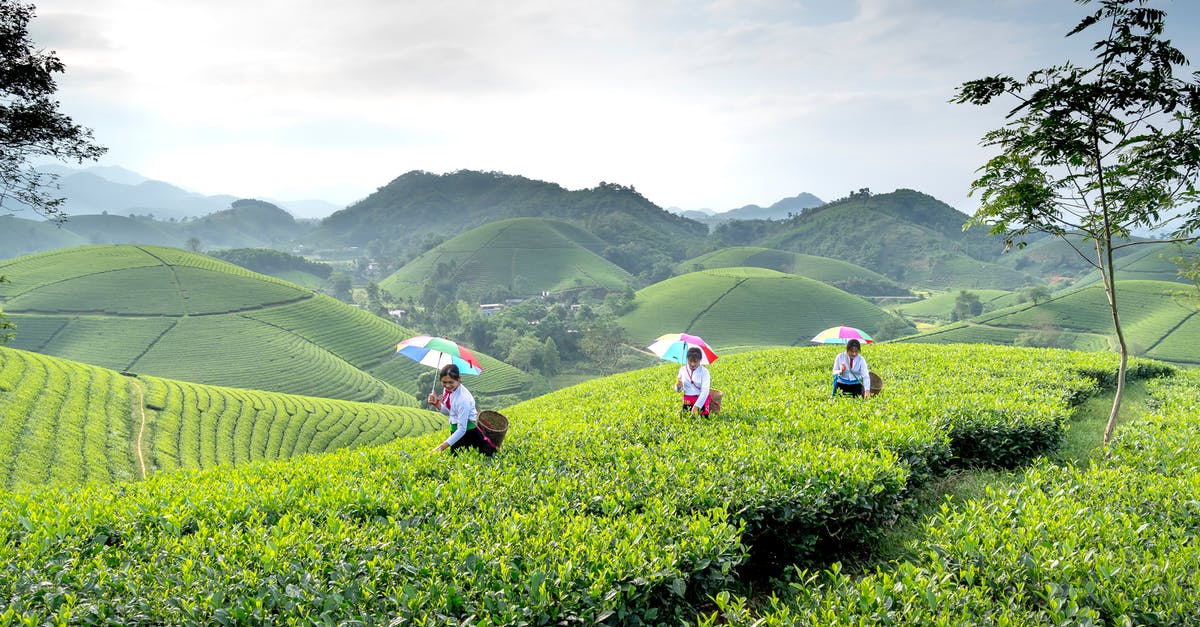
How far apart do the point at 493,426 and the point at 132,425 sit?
23548 millimetres

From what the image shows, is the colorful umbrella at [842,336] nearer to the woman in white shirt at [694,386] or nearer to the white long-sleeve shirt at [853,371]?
the white long-sleeve shirt at [853,371]

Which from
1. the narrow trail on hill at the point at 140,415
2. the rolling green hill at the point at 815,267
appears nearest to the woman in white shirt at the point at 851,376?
the narrow trail on hill at the point at 140,415

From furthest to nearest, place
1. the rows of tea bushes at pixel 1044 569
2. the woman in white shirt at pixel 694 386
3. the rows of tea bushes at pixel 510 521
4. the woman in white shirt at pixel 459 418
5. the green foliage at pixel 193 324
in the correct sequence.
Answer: the green foliage at pixel 193 324
the woman in white shirt at pixel 694 386
the woman in white shirt at pixel 459 418
the rows of tea bushes at pixel 510 521
the rows of tea bushes at pixel 1044 569

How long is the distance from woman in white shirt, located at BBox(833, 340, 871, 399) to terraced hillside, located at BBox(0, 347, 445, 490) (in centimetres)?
1478

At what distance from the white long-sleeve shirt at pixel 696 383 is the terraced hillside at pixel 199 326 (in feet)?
197

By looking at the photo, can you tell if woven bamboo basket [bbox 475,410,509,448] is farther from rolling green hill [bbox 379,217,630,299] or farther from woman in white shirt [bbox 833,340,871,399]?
rolling green hill [bbox 379,217,630,299]

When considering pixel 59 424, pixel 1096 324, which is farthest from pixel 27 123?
pixel 1096 324

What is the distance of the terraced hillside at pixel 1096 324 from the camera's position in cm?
8144

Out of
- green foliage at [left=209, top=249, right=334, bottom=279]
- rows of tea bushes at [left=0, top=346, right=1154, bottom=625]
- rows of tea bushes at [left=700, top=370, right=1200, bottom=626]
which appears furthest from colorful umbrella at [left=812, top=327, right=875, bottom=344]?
green foliage at [left=209, top=249, right=334, bottom=279]

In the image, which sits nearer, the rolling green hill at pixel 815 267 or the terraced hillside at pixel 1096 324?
the terraced hillside at pixel 1096 324

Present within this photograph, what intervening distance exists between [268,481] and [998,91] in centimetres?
1008

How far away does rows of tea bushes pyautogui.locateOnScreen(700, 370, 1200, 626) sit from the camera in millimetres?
4332

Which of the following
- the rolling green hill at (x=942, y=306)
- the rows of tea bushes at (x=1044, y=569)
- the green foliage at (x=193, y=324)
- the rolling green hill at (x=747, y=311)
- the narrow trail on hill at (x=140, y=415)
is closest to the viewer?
the rows of tea bushes at (x=1044, y=569)

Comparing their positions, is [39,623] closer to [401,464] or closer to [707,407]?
[401,464]
